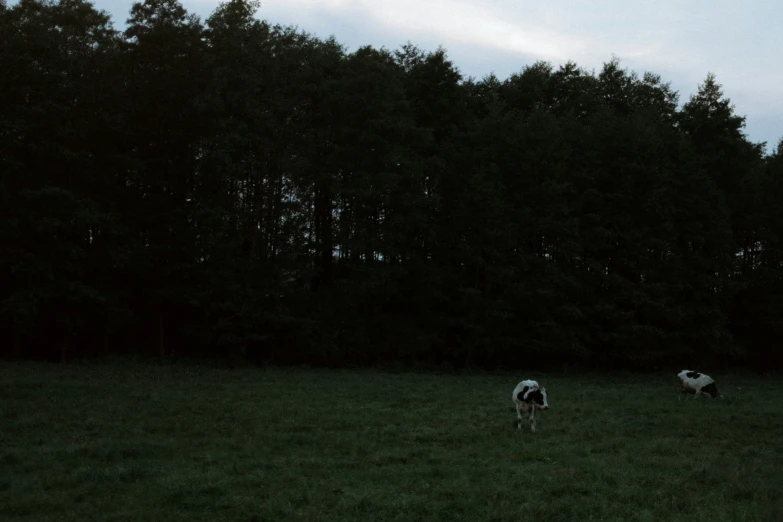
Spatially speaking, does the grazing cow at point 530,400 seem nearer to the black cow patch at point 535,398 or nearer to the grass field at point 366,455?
the black cow patch at point 535,398

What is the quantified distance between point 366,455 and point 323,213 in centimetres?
2530

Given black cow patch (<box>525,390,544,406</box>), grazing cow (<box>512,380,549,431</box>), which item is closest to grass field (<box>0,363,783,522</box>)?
grazing cow (<box>512,380,549,431</box>)

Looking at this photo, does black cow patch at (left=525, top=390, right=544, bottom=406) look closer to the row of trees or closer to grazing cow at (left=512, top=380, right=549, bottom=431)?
grazing cow at (left=512, top=380, right=549, bottom=431)

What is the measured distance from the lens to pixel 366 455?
1312 cm

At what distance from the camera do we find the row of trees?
30984mm

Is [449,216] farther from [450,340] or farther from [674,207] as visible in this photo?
[674,207]

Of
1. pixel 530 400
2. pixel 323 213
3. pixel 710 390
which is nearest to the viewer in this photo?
pixel 530 400

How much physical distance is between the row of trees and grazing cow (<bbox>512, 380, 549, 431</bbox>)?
1823 cm

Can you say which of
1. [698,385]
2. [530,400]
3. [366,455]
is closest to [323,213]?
[698,385]

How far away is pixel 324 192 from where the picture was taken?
3662 centimetres

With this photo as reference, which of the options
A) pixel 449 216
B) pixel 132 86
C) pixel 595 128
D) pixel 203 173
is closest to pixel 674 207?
pixel 595 128

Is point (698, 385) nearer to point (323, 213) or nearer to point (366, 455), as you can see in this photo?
point (366, 455)

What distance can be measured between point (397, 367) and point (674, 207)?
18300 millimetres

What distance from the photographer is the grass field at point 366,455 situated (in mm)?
9531
